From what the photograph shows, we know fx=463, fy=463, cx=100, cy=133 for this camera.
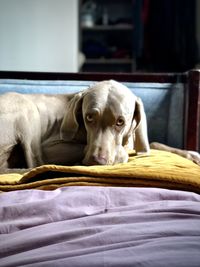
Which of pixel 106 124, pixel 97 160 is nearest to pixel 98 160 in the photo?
pixel 97 160

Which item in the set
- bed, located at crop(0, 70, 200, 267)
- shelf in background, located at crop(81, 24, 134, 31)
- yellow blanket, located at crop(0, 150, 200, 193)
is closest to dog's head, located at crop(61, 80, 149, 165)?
bed, located at crop(0, 70, 200, 267)

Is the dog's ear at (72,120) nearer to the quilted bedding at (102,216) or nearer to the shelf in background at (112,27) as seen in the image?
the quilted bedding at (102,216)

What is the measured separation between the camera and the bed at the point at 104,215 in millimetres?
949

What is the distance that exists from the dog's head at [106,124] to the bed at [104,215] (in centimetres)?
12

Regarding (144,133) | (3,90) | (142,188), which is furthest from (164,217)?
(3,90)

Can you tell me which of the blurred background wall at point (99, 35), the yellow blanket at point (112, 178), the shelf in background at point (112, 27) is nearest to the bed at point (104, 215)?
the yellow blanket at point (112, 178)

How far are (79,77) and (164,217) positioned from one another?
4.66 feet

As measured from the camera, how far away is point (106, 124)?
1.85 meters

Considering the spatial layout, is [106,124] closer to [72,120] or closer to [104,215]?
[72,120]

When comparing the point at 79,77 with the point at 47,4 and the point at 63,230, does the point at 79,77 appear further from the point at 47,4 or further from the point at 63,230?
the point at 47,4

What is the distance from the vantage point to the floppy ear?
1.99 metres

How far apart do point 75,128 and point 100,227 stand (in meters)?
0.93

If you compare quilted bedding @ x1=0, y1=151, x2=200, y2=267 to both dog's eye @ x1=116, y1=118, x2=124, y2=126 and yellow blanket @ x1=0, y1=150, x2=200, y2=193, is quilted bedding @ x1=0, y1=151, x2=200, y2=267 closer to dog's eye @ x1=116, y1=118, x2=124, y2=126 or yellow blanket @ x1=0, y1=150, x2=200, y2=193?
yellow blanket @ x1=0, y1=150, x2=200, y2=193

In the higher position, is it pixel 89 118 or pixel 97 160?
pixel 89 118
